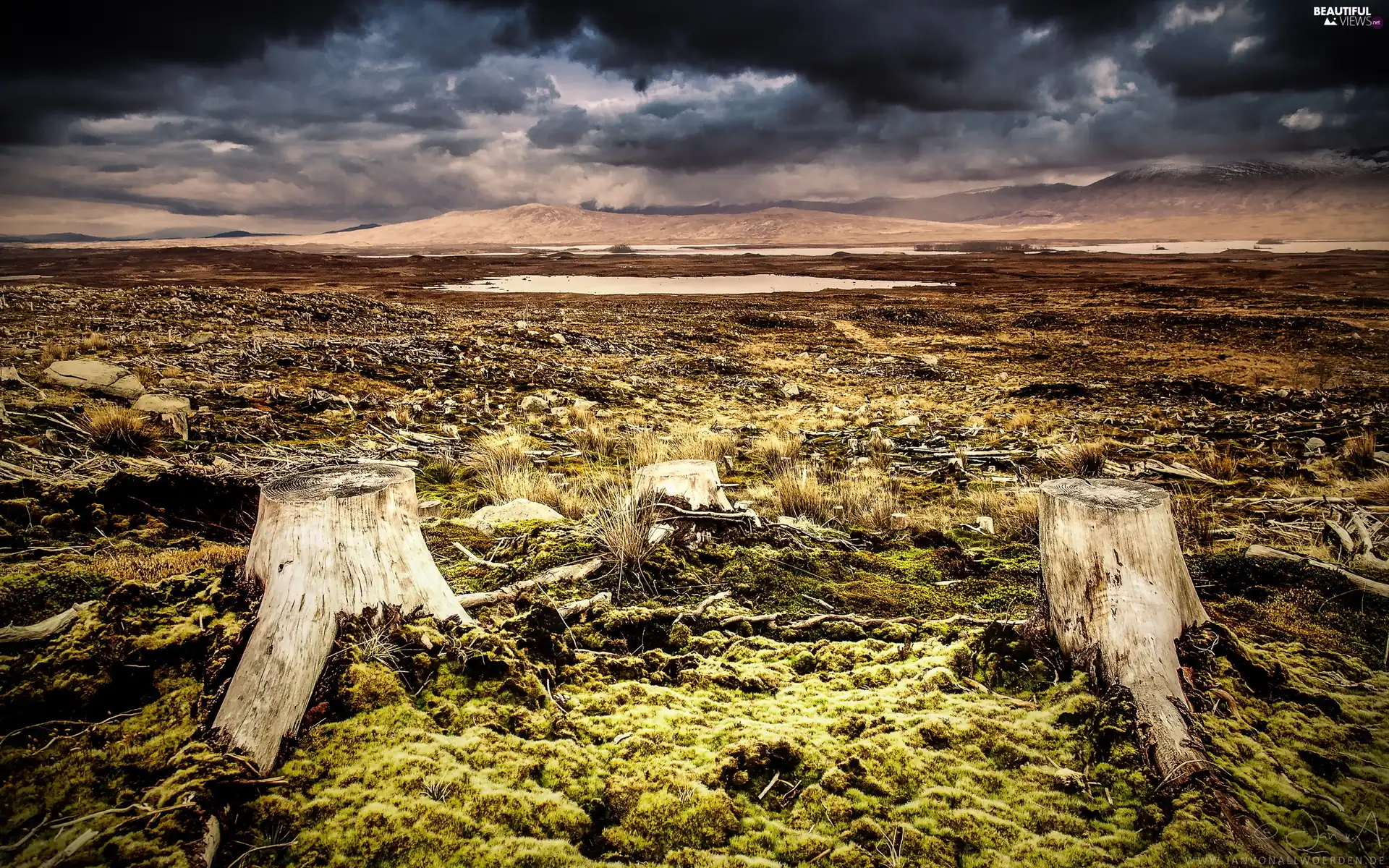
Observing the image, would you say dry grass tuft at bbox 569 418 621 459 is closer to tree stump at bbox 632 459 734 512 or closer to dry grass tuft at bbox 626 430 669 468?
dry grass tuft at bbox 626 430 669 468

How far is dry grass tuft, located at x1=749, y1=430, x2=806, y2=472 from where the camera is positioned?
7189 mm

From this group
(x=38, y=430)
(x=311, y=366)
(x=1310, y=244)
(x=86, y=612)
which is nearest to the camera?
(x=86, y=612)

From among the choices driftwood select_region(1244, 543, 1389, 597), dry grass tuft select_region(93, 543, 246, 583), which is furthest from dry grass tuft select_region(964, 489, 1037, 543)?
dry grass tuft select_region(93, 543, 246, 583)

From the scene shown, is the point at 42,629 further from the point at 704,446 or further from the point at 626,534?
the point at 704,446

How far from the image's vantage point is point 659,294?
33.7 meters

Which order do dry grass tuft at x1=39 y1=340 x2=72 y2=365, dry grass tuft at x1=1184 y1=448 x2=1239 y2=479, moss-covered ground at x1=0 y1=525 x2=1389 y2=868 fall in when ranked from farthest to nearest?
1. dry grass tuft at x1=39 y1=340 x2=72 y2=365
2. dry grass tuft at x1=1184 y1=448 x2=1239 y2=479
3. moss-covered ground at x1=0 y1=525 x2=1389 y2=868

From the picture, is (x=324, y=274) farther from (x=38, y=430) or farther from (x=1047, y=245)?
(x=1047, y=245)

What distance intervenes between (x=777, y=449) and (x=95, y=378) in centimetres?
851

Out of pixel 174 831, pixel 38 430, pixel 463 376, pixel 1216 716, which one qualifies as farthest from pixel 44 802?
pixel 463 376

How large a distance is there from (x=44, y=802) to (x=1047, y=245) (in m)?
133

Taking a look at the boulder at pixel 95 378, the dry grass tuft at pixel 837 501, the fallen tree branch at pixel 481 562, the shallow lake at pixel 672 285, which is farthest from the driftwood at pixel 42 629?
the shallow lake at pixel 672 285

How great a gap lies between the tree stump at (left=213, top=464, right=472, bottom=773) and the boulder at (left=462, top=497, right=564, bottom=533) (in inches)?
82.4

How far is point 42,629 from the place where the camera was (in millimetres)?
2348

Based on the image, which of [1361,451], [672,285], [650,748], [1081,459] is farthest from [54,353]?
[672,285]
